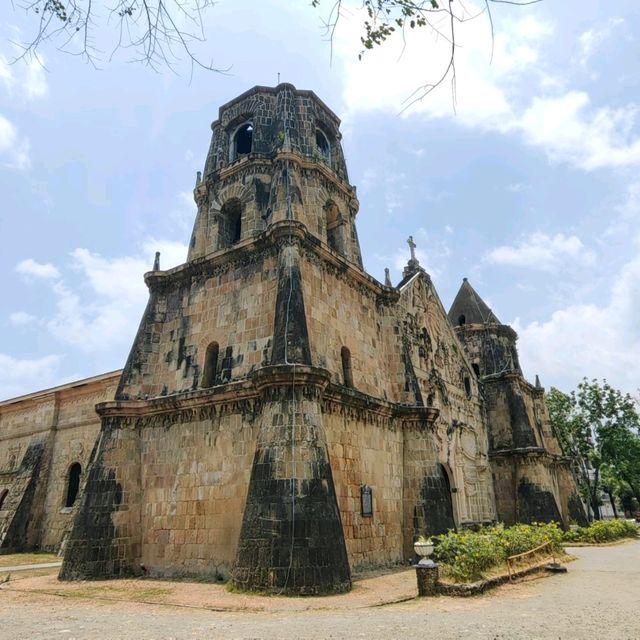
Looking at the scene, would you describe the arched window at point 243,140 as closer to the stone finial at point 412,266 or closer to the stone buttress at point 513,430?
the stone finial at point 412,266

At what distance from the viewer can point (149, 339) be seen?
1473 centimetres

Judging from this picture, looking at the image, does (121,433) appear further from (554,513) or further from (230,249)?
(554,513)

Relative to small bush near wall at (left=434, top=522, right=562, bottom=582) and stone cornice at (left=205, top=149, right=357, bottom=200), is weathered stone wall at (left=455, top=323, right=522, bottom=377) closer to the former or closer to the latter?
stone cornice at (left=205, top=149, right=357, bottom=200)

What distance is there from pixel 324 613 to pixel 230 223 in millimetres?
12322

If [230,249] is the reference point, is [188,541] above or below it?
below

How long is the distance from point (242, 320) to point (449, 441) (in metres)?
11.0

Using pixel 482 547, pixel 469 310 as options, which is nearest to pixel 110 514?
pixel 482 547

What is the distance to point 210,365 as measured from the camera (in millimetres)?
13547

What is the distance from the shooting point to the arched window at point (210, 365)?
522 inches

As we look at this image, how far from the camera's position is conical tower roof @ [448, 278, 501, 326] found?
97.5 ft

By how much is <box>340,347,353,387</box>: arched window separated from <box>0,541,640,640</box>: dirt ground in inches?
193

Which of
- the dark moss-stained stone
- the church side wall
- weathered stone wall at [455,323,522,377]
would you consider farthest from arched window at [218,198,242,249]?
the dark moss-stained stone

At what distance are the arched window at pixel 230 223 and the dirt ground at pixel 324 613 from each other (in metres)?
10.2

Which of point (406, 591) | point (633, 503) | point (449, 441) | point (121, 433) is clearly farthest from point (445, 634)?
point (633, 503)
